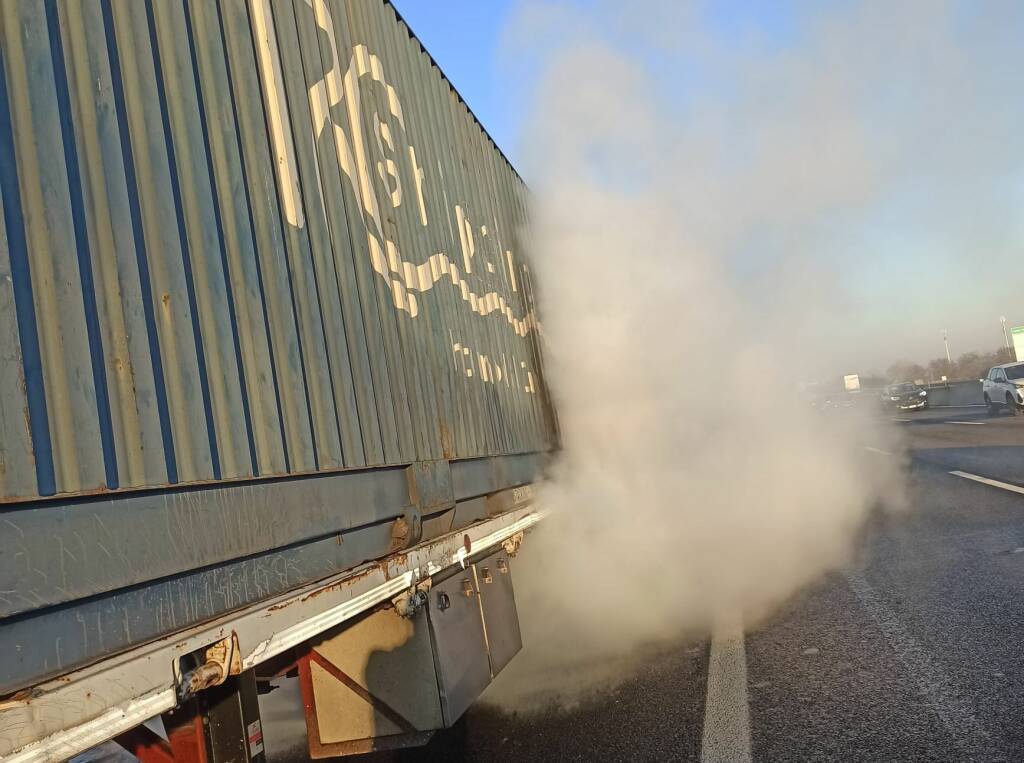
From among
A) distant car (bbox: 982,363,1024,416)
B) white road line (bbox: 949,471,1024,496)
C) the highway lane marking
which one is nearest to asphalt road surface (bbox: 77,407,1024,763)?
the highway lane marking

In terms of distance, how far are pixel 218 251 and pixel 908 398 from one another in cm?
3519

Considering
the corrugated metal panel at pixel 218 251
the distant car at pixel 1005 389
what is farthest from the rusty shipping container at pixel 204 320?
the distant car at pixel 1005 389

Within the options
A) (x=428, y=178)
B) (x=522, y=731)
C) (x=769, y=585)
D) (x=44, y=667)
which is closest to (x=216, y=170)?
(x=44, y=667)

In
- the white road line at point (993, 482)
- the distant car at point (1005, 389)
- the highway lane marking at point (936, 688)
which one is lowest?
the highway lane marking at point (936, 688)

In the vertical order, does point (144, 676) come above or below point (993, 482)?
above

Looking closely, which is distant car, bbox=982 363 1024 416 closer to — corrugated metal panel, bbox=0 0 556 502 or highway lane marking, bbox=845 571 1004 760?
highway lane marking, bbox=845 571 1004 760

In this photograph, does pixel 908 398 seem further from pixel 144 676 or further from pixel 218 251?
pixel 144 676

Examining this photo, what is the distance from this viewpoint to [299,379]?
2697 millimetres

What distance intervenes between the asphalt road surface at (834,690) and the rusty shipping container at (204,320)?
4.16 feet

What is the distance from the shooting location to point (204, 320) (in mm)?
2279

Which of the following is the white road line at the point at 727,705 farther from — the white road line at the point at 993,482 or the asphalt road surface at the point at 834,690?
the white road line at the point at 993,482

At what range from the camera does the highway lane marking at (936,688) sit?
332cm

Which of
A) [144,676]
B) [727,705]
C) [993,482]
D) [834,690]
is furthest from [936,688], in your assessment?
[993,482]

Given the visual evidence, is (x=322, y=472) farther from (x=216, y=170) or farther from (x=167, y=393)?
(x=216, y=170)
